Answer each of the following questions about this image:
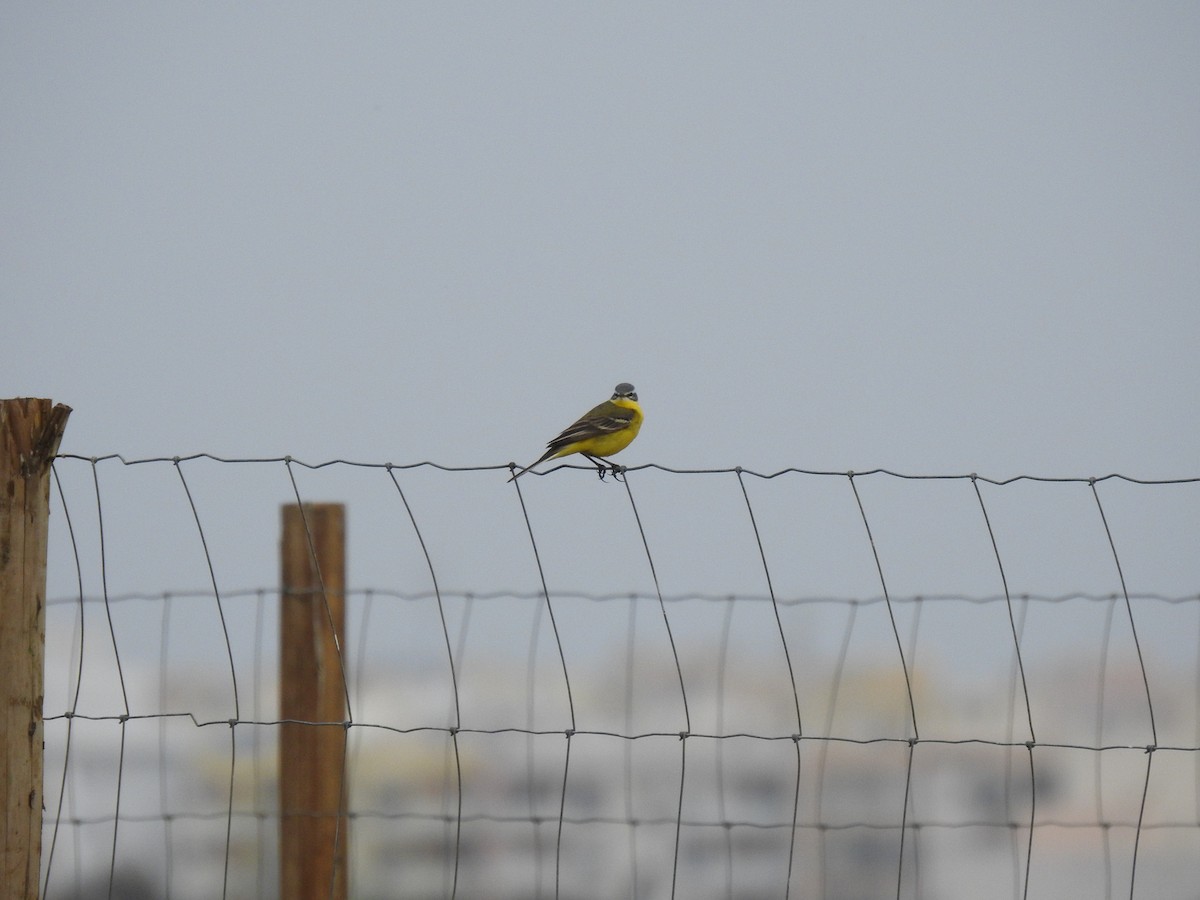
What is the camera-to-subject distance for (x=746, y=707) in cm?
512

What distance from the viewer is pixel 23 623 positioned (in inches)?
114

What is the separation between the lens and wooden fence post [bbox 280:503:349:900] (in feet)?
13.8

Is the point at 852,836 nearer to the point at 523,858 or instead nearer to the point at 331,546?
the point at 523,858

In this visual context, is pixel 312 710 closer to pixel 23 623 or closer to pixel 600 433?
pixel 23 623

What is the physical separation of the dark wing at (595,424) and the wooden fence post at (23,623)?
2785mm

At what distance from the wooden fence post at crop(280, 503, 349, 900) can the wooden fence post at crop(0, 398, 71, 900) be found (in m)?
1.30

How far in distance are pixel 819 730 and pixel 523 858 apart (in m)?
1.43

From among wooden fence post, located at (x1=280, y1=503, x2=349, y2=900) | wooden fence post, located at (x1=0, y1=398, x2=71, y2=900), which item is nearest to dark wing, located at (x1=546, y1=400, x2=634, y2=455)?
wooden fence post, located at (x1=280, y1=503, x2=349, y2=900)

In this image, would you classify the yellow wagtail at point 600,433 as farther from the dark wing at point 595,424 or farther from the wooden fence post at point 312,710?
the wooden fence post at point 312,710

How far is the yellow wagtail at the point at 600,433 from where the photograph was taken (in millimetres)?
5562

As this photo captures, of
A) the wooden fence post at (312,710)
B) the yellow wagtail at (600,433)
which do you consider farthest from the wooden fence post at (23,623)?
the yellow wagtail at (600,433)

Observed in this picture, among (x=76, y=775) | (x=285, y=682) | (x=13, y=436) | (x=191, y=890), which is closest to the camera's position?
(x=13, y=436)

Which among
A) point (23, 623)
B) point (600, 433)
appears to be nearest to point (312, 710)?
point (23, 623)

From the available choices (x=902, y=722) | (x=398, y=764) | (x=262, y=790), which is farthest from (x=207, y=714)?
(x=902, y=722)
